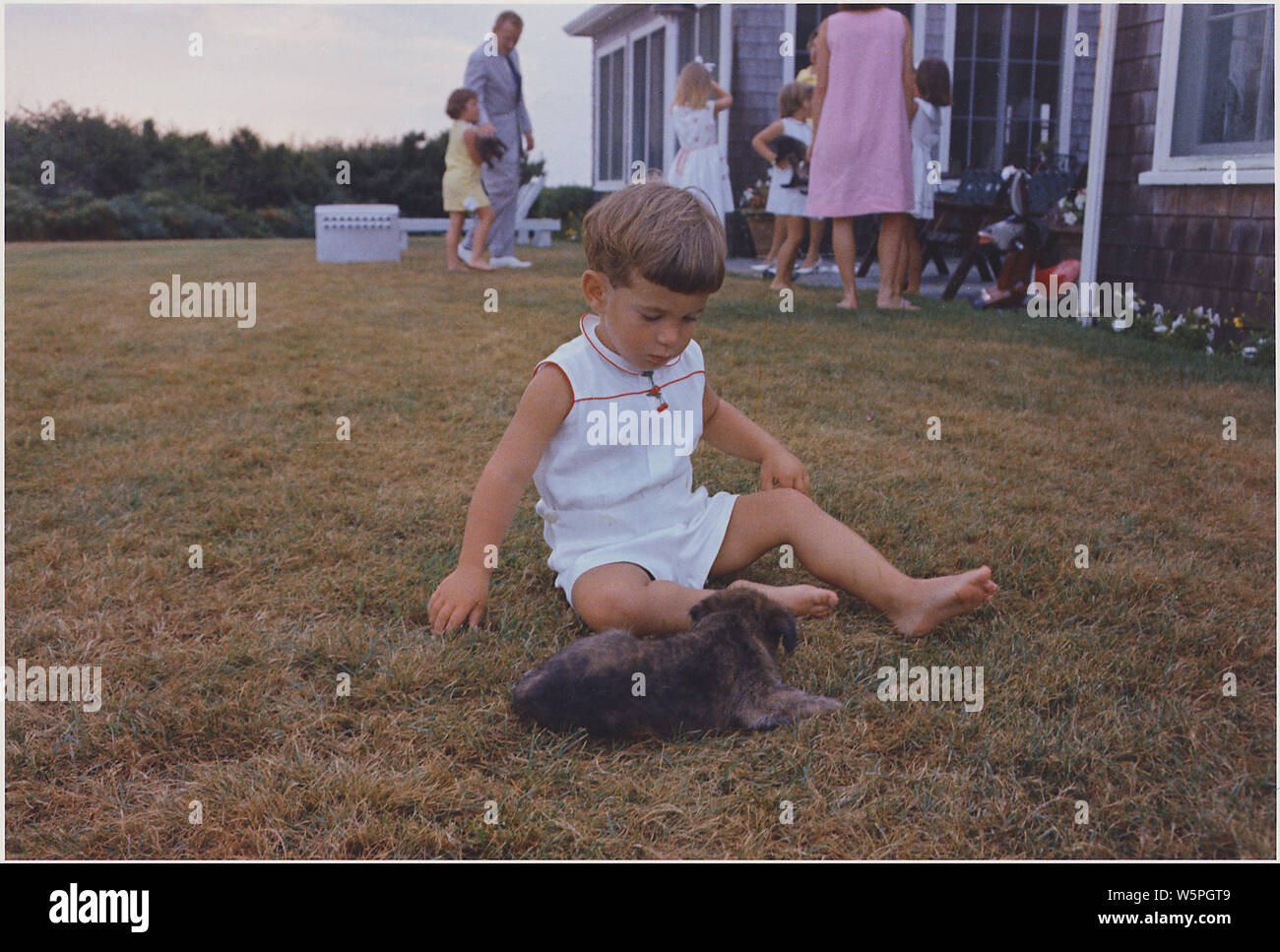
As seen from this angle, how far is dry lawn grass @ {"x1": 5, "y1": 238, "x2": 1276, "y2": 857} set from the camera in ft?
4.79

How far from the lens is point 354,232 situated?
10172 millimetres

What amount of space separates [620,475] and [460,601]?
430mm

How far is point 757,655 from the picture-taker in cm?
176

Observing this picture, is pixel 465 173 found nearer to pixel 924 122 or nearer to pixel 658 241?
pixel 924 122

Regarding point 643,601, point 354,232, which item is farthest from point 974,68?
point 643,601

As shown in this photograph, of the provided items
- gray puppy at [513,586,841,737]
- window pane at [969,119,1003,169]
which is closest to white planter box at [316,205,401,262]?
window pane at [969,119,1003,169]

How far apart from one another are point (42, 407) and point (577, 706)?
3.16 metres

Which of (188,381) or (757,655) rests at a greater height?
(188,381)

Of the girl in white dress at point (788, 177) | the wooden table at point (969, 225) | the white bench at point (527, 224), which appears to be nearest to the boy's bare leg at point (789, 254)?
the girl in white dress at point (788, 177)

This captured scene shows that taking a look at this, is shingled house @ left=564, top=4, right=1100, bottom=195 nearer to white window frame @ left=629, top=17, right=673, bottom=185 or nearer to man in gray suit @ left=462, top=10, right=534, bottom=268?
white window frame @ left=629, top=17, right=673, bottom=185

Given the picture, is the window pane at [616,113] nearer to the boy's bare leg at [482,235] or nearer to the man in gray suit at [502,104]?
the man in gray suit at [502,104]

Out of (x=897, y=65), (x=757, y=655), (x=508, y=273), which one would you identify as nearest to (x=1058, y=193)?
(x=897, y=65)

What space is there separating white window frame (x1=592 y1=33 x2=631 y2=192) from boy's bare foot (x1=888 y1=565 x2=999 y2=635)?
1299cm
